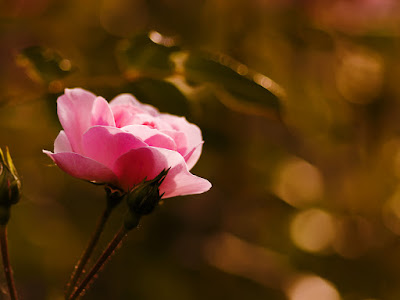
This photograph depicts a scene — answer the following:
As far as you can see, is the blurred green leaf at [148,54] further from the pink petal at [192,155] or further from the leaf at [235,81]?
the pink petal at [192,155]

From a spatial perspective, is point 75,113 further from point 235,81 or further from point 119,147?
point 235,81

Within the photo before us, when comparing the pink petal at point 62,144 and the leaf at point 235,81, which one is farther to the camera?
the leaf at point 235,81

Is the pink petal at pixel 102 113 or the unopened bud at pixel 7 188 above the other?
the pink petal at pixel 102 113

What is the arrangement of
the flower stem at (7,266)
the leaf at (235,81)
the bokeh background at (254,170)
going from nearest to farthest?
the flower stem at (7,266) < the leaf at (235,81) < the bokeh background at (254,170)

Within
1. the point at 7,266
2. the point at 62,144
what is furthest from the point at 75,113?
the point at 7,266

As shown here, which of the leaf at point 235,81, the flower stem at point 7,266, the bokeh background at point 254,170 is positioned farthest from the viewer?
the bokeh background at point 254,170

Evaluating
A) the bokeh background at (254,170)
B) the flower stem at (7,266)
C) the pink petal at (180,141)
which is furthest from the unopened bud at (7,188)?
the bokeh background at (254,170)

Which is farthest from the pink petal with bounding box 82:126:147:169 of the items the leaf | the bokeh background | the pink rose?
the bokeh background
